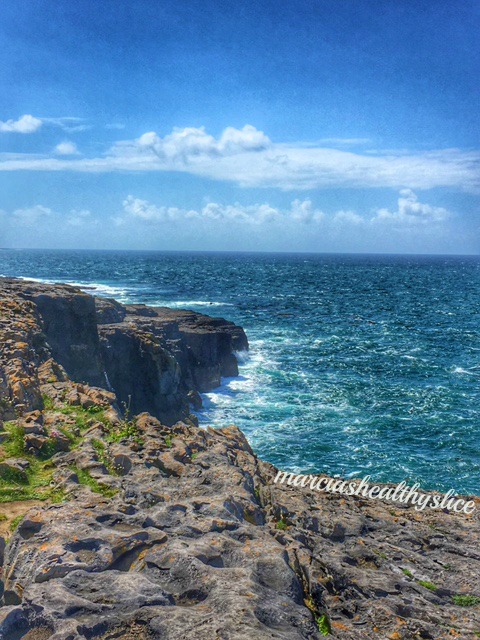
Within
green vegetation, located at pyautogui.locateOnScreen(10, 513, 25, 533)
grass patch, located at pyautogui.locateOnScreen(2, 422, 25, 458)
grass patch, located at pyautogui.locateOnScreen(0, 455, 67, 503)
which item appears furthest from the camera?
grass patch, located at pyautogui.locateOnScreen(2, 422, 25, 458)

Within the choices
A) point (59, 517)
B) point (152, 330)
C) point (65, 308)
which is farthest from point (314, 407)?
point (59, 517)

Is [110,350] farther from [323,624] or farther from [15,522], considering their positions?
[323,624]

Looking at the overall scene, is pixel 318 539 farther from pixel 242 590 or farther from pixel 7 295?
pixel 7 295

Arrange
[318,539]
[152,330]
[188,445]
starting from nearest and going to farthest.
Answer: [318,539] < [188,445] < [152,330]

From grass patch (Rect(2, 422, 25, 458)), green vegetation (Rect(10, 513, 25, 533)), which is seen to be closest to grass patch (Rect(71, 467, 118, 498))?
green vegetation (Rect(10, 513, 25, 533))

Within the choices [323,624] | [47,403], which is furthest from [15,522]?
[47,403]

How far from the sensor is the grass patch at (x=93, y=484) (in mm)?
12311

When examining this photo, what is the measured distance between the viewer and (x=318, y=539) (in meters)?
13.5

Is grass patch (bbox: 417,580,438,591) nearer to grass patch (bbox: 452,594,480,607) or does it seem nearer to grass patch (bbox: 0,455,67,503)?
grass patch (bbox: 452,594,480,607)

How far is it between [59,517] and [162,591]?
314 centimetres

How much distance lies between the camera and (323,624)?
9195 mm

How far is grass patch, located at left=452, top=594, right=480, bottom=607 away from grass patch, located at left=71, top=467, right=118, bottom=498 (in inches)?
328

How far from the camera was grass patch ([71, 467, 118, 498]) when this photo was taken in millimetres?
12311

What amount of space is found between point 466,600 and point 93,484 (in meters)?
9.28
